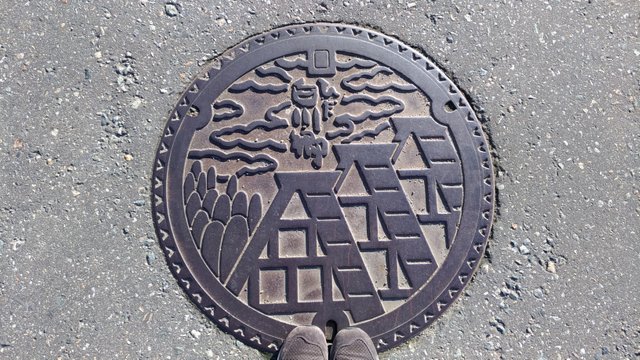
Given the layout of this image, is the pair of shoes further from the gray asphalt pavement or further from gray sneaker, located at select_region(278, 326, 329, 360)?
the gray asphalt pavement

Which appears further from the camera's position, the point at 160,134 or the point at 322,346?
the point at 160,134

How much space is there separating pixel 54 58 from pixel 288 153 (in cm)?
105

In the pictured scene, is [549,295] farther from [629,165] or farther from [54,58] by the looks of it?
[54,58]

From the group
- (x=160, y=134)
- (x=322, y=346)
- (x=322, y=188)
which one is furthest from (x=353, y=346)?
(x=160, y=134)

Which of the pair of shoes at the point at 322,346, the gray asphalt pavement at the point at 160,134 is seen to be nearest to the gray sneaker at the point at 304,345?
the pair of shoes at the point at 322,346

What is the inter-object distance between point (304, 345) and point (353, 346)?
0.60ft

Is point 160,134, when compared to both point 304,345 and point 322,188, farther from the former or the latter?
point 304,345

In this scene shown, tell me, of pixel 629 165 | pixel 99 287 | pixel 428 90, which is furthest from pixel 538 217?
pixel 99 287

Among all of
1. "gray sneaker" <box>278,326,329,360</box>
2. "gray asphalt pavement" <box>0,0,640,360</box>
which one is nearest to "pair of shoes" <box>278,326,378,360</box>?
"gray sneaker" <box>278,326,329,360</box>

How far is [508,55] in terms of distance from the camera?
7.32 feet

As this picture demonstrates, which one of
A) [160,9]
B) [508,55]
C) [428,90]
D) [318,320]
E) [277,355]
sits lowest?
[277,355]

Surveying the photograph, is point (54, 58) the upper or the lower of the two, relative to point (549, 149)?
upper

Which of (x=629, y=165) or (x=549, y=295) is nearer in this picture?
(x=549, y=295)

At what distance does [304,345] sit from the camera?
6.33 ft
